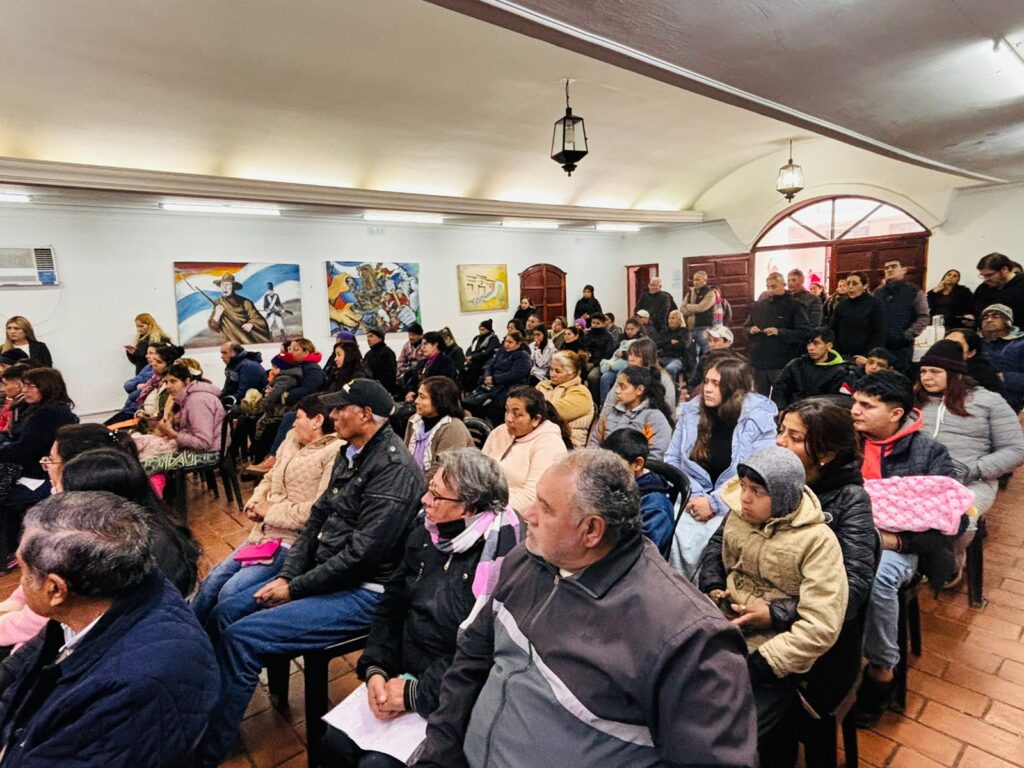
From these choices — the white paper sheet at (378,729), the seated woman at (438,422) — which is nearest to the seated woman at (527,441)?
the seated woman at (438,422)

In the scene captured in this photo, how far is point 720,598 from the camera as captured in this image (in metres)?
1.82

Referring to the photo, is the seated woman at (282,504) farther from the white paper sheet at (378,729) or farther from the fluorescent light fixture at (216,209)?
the fluorescent light fixture at (216,209)

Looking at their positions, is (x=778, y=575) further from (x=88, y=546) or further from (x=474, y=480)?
(x=88, y=546)

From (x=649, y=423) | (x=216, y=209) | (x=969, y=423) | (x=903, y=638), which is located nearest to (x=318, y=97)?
(x=216, y=209)

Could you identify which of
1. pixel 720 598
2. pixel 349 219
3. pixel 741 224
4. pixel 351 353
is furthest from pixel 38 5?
pixel 741 224

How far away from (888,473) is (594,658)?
1.91 m

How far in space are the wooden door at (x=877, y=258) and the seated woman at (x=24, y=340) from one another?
35.4 feet

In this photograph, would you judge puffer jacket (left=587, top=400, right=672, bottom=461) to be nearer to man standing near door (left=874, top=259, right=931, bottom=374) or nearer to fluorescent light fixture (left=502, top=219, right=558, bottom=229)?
man standing near door (left=874, top=259, right=931, bottom=374)

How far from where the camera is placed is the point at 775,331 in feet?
18.3

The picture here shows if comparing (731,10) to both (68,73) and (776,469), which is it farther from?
(68,73)

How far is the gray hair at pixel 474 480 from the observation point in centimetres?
178

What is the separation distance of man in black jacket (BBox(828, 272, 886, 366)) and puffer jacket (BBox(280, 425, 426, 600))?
4.46 meters

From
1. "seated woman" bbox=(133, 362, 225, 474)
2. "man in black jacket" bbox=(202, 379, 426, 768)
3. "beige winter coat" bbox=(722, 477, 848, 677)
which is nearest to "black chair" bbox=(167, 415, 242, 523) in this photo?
"seated woman" bbox=(133, 362, 225, 474)

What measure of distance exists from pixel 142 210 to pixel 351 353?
372cm
